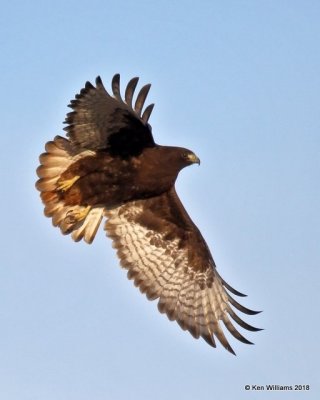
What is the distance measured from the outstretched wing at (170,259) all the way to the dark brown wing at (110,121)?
4.65 ft

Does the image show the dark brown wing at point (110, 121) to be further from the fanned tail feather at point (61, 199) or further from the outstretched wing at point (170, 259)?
the outstretched wing at point (170, 259)

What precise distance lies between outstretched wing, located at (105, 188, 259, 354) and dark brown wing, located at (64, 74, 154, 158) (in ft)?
4.65

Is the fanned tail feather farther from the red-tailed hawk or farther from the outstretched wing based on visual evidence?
the outstretched wing

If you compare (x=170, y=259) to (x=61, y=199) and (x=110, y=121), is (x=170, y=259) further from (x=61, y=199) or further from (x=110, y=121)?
(x=110, y=121)

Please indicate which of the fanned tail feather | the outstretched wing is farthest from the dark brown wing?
the outstretched wing

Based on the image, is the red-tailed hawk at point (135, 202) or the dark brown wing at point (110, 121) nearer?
the dark brown wing at point (110, 121)

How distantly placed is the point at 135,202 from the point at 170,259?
1079mm

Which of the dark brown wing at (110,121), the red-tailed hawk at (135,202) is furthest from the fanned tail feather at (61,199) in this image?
the dark brown wing at (110,121)

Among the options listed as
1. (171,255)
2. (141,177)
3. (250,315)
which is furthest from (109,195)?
(250,315)

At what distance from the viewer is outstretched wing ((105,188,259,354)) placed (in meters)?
14.1

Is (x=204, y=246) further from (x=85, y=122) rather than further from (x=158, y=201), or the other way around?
(x=85, y=122)

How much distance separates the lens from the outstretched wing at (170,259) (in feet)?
46.3

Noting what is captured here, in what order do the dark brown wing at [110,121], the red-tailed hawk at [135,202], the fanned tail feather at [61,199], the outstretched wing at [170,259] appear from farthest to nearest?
1. the outstretched wing at [170,259]
2. the fanned tail feather at [61,199]
3. the red-tailed hawk at [135,202]
4. the dark brown wing at [110,121]

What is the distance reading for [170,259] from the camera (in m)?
14.7
